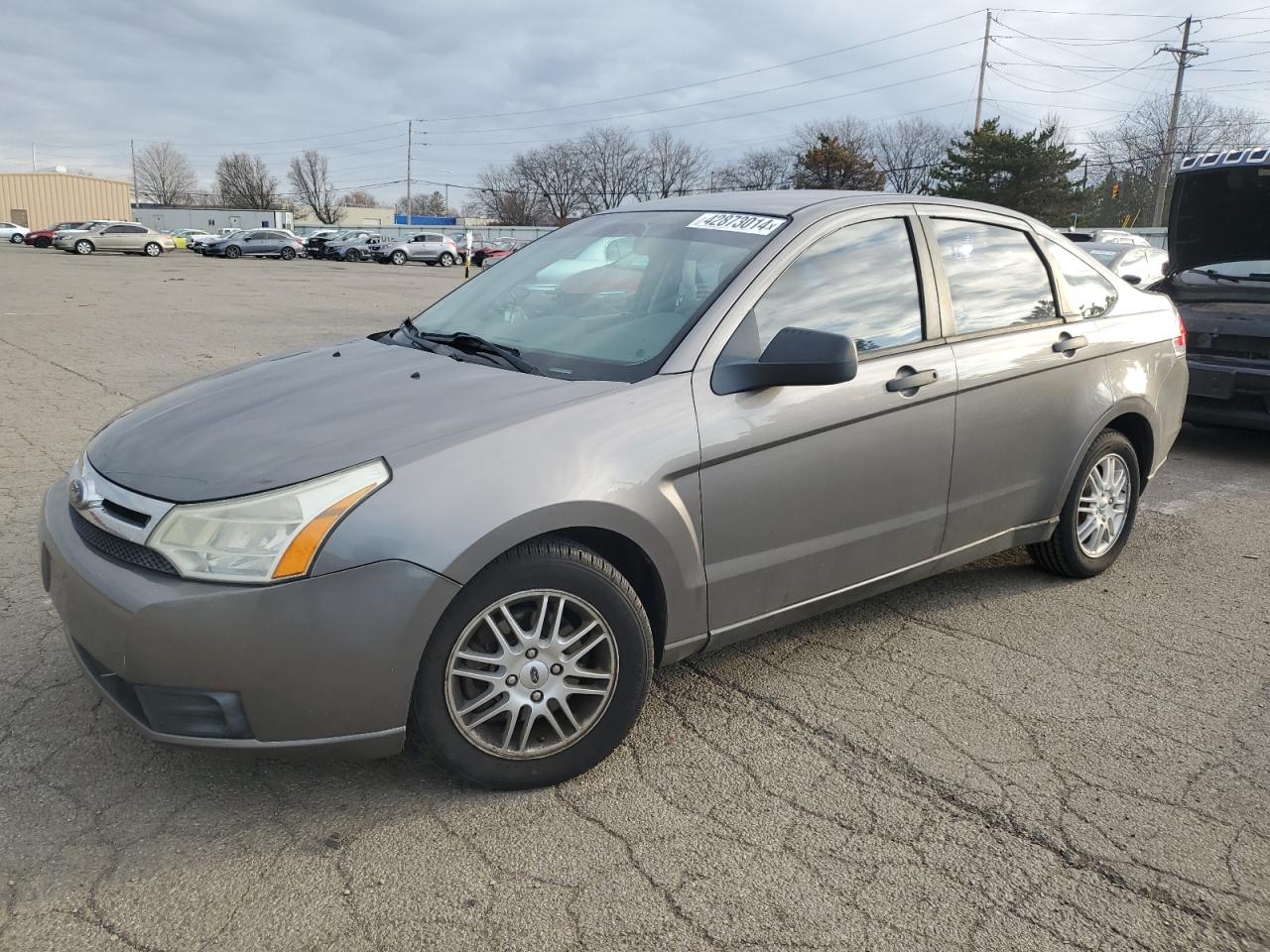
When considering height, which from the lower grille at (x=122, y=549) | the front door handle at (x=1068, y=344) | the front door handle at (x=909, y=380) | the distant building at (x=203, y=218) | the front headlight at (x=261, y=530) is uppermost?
the distant building at (x=203, y=218)

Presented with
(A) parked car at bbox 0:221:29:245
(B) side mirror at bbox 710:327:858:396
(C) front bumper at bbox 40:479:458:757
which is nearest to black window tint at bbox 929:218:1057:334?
(B) side mirror at bbox 710:327:858:396

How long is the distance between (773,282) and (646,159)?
4076 inches

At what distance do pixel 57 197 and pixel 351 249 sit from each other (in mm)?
44201

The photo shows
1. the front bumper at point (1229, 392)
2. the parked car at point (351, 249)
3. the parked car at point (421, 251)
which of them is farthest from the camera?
the parked car at point (351, 249)

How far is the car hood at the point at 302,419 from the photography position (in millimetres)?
2512

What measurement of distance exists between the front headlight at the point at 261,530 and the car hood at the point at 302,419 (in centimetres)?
4

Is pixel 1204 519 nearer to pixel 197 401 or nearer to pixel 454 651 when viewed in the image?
pixel 454 651

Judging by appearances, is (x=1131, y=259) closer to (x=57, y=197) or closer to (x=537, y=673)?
(x=537, y=673)

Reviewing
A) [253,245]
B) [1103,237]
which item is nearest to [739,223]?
[1103,237]

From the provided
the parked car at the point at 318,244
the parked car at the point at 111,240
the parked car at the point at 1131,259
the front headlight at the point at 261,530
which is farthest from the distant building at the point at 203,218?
the front headlight at the point at 261,530

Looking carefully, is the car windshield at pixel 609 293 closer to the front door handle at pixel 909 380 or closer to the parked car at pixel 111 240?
the front door handle at pixel 909 380

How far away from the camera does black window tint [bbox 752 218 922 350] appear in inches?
128

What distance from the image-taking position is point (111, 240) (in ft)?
144

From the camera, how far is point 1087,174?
55.0 meters
